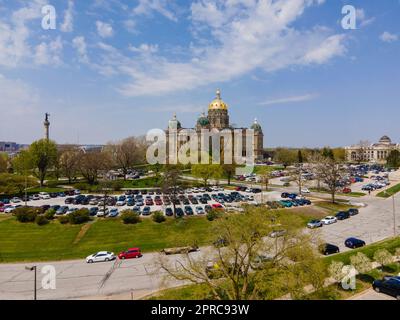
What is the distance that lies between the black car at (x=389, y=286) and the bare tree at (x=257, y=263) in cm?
582

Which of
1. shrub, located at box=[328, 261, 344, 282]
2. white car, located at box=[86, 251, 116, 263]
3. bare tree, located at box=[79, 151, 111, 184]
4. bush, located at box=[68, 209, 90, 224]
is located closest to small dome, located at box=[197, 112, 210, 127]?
bare tree, located at box=[79, 151, 111, 184]

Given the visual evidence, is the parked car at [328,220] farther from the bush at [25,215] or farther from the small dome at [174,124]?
the small dome at [174,124]

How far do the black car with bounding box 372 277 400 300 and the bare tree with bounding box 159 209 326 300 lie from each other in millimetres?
5823

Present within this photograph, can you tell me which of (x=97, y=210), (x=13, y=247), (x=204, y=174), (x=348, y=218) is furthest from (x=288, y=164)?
(x=13, y=247)

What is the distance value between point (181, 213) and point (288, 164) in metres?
86.8

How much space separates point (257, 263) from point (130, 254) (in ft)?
51.3

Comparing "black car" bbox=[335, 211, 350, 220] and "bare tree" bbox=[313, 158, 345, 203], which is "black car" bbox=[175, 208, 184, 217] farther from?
"bare tree" bbox=[313, 158, 345, 203]

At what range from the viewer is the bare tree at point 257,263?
59.3 ft

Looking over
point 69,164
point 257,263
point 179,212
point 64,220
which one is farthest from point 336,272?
point 69,164

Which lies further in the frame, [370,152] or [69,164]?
[370,152]

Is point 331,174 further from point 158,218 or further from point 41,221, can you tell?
point 41,221

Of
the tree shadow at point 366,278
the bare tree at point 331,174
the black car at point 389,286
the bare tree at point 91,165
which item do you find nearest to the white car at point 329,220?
the bare tree at point 331,174

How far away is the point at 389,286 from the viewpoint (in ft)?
69.1
